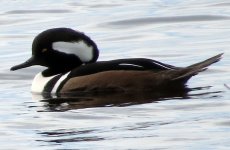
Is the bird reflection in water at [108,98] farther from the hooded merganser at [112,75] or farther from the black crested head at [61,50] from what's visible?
the black crested head at [61,50]

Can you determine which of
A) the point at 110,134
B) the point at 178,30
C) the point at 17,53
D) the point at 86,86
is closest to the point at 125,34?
the point at 178,30

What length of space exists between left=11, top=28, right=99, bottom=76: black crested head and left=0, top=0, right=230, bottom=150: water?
1.42ft

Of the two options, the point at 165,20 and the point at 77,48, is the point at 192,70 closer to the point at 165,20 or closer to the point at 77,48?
the point at 77,48

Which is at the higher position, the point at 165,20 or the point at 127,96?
the point at 127,96

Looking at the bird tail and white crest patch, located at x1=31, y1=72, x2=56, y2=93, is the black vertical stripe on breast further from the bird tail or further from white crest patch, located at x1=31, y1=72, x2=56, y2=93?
the bird tail

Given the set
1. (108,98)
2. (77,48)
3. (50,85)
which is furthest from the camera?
(77,48)

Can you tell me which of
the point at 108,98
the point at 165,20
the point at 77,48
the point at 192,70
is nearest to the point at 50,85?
the point at 77,48

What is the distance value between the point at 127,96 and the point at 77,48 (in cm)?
129

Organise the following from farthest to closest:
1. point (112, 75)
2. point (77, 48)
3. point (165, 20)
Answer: point (165, 20) → point (77, 48) → point (112, 75)

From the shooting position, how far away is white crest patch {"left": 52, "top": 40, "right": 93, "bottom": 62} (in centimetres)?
1457

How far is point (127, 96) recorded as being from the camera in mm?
13609

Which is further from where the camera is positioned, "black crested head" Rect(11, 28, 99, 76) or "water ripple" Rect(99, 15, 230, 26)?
"water ripple" Rect(99, 15, 230, 26)

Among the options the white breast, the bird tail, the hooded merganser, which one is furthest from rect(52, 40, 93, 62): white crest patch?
the bird tail

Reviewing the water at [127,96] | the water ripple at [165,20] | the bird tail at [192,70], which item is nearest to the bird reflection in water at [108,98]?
the water at [127,96]
